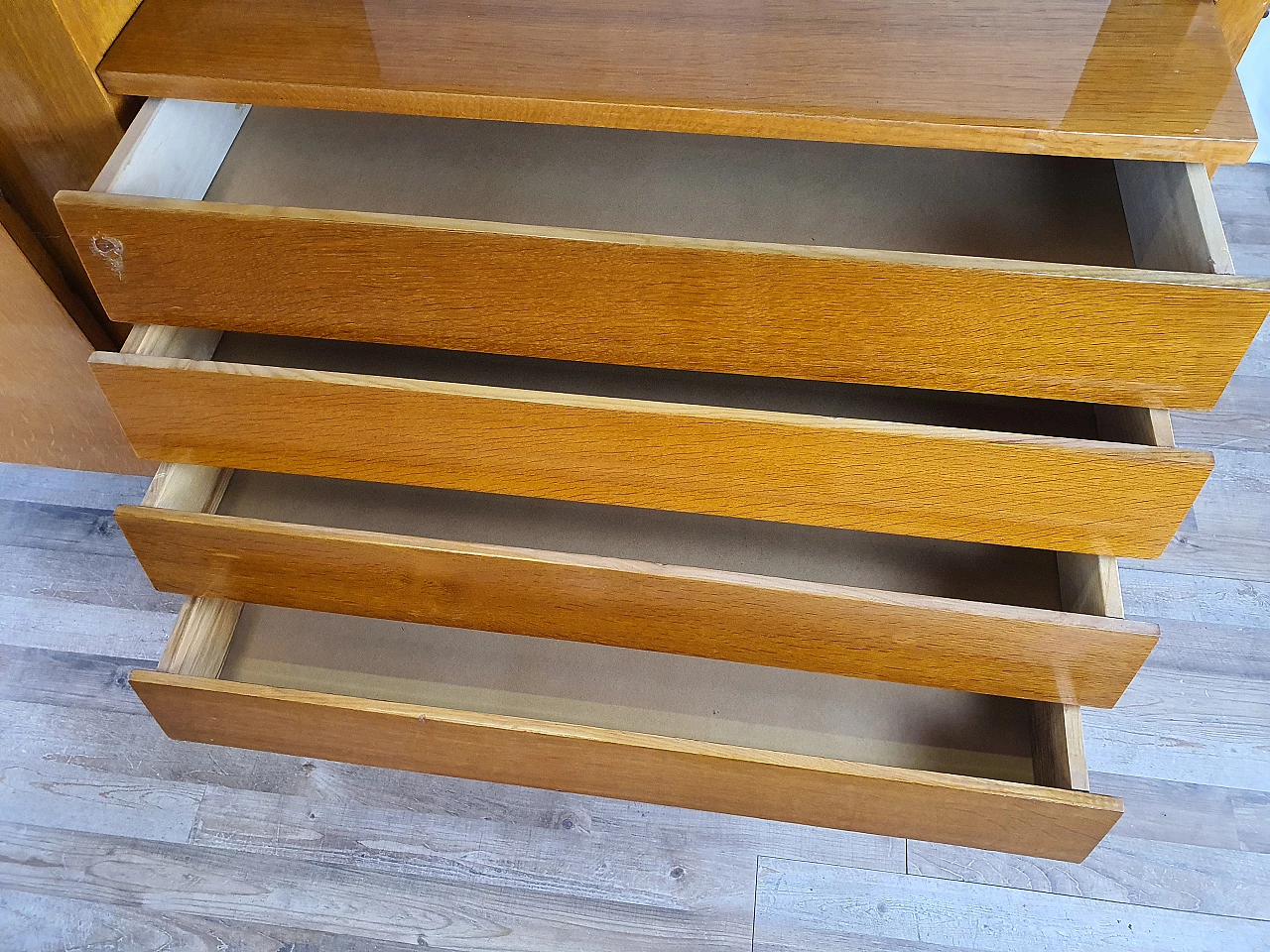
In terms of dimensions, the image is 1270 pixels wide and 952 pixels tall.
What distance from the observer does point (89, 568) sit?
3.95 feet

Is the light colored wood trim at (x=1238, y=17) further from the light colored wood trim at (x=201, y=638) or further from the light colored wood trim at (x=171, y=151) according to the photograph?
the light colored wood trim at (x=201, y=638)

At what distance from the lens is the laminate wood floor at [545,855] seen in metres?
0.98

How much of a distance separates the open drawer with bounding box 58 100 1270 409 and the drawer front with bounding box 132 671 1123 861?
30cm

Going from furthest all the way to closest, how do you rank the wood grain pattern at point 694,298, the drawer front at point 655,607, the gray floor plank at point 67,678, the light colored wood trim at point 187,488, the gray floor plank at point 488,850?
the gray floor plank at point 67,678
the gray floor plank at point 488,850
the light colored wood trim at point 187,488
the drawer front at point 655,607
the wood grain pattern at point 694,298

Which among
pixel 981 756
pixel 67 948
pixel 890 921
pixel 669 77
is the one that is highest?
pixel 669 77

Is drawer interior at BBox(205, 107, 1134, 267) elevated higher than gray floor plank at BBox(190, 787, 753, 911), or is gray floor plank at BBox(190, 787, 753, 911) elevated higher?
drawer interior at BBox(205, 107, 1134, 267)

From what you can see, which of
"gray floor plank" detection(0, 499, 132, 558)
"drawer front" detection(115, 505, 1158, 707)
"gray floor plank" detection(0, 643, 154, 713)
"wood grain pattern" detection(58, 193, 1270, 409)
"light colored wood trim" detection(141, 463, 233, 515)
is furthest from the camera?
"gray floor plank" detection(0, 499, 132, 558)

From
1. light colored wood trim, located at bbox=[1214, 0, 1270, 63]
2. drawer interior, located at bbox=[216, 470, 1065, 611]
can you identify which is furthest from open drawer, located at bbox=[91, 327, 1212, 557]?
light colored wood trim, located at bbox=[1214, 0, 1270, 63]

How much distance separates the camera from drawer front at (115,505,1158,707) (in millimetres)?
792

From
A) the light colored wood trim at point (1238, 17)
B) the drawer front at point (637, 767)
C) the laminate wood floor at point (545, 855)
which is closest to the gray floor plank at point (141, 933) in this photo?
the laminate wood floor at point (545, 855)

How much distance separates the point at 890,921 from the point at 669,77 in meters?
0.75

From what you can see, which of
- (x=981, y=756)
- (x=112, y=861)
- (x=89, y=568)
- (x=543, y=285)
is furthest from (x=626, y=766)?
(x=89, y=568)

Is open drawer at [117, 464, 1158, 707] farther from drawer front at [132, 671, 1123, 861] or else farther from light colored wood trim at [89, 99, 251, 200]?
light colored wood trim at [89, 99, 251, 200]

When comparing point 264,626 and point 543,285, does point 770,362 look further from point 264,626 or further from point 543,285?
point 264,626
